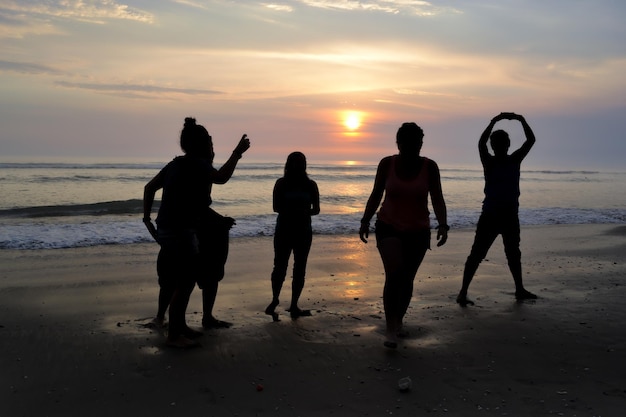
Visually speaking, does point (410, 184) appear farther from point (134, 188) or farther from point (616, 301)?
point (134, 188)

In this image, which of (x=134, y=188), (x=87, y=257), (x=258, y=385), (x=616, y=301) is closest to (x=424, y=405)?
(x=258, y=385)

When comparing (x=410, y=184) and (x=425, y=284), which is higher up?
(x=410, y=184)

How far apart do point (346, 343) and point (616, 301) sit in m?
3.58

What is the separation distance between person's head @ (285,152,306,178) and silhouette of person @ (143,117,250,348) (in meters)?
1.26

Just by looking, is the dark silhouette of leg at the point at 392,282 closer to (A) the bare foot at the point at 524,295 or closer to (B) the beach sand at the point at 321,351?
(B) the beach sand at the point at 321,351

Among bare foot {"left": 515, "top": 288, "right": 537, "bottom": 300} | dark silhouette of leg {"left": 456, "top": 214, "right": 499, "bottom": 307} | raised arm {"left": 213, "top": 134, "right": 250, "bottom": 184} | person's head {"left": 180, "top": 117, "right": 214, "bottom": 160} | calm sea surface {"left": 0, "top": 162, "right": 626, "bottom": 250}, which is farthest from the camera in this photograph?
calm sea surface {"left": 0, "top": 162, "right": 626, "bottom": 250}

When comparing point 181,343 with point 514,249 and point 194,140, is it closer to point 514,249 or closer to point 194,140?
point 194,140

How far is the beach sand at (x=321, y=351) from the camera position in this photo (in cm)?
382

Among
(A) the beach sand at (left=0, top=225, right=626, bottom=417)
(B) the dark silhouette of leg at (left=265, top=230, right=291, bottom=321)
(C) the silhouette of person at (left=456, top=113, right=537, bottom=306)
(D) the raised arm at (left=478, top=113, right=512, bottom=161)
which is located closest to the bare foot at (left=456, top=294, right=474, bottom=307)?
(C) the silhouette of person at (left=456, top=113, right=537, bottom=306)

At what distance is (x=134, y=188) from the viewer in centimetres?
3353

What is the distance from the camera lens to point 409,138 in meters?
4.93

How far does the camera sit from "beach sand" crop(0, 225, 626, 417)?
151 inches

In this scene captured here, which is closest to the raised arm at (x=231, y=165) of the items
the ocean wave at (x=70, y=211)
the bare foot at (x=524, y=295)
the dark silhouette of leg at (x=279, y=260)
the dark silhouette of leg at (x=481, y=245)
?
the dark silhouette of leg at (x=279, y=260)

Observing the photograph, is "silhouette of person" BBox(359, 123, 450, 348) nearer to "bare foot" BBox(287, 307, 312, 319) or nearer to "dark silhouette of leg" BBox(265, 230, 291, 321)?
"bare foot" BBox(287, 307, 312, 319)
